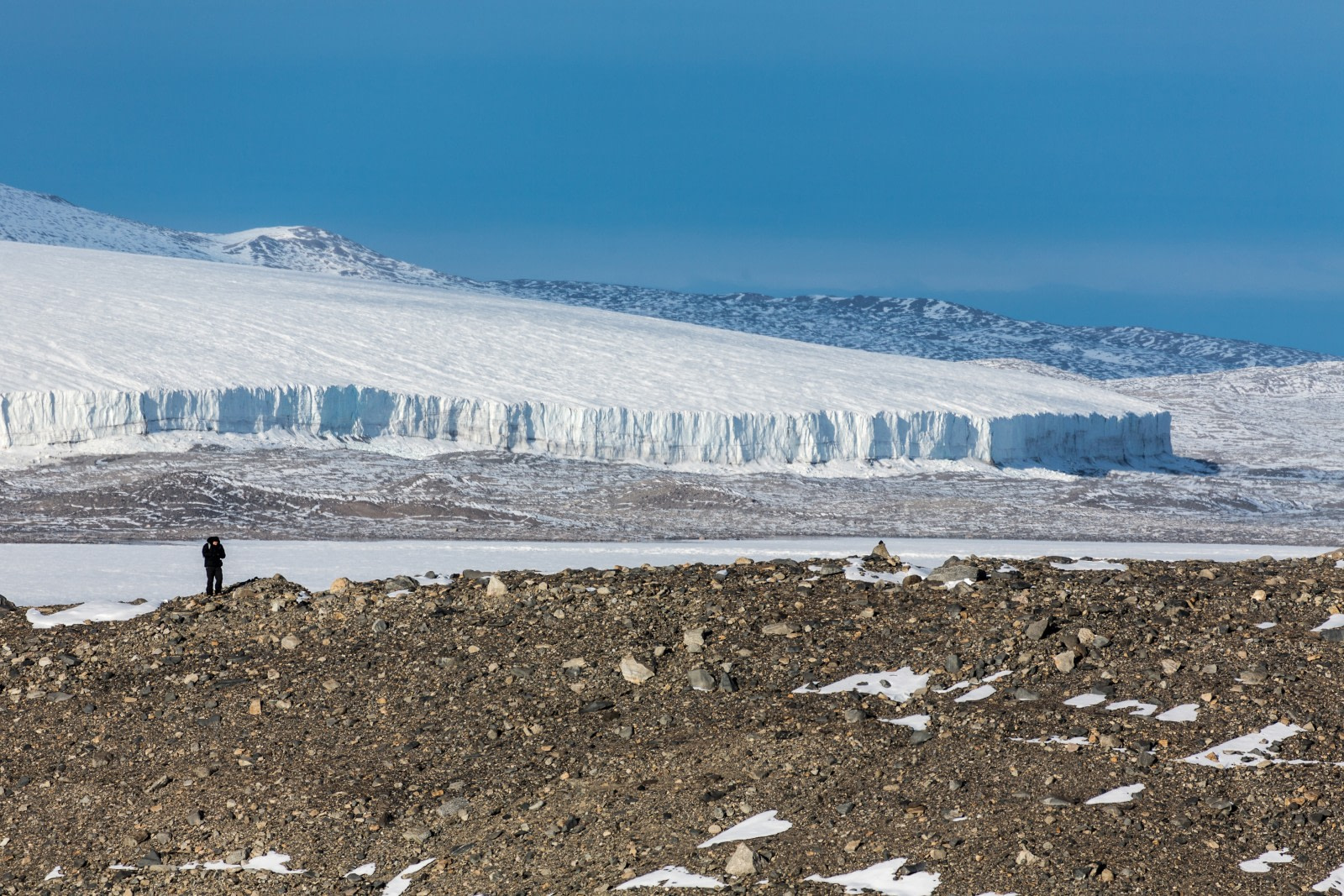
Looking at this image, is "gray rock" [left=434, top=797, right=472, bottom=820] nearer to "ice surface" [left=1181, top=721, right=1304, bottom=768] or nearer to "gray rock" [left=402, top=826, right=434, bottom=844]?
"gray rock" [left=402, top=826, right=434, bottom=844]

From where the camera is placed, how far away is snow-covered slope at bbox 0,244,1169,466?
28422 millimetres

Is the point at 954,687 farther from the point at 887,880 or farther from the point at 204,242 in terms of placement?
the point at 204,242

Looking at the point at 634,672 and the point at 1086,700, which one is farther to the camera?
the point at 634,672

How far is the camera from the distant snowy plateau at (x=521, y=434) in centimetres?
2423

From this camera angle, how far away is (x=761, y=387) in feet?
109

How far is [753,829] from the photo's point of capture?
5.92m

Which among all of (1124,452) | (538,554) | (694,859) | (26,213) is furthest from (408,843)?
(26,213)

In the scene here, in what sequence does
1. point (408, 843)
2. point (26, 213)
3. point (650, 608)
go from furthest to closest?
point (26, 213), point (650, 608), point (408, 843)

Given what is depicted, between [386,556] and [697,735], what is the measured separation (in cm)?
1054

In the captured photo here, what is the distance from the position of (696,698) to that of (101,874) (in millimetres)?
3179

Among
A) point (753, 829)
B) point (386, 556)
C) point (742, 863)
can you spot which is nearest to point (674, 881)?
point (742, 863)

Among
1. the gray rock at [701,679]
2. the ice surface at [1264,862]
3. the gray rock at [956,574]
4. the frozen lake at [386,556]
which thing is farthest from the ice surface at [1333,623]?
the frozen lake at [386,556]

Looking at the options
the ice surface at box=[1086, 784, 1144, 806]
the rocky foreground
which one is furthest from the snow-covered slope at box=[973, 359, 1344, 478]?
the ice surface at box=[1086, 784, 1144, 806]

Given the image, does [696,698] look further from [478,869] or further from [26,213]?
[26,213]
